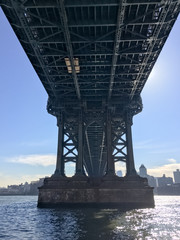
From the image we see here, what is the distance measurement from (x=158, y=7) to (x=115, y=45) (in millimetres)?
5533

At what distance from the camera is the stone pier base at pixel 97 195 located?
88.9 feet

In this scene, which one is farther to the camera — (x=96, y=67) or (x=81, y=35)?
(x=96, y=67)

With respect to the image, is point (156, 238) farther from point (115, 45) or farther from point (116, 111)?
point (116, 111)

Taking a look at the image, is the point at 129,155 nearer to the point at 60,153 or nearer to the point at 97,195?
the point at 97,195

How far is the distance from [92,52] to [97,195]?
18.1m

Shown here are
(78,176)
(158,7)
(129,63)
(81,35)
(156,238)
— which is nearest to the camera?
(156,238)

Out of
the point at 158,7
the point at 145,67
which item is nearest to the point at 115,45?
the point at 158,7

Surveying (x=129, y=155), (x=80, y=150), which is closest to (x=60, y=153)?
(x=80, y=150)

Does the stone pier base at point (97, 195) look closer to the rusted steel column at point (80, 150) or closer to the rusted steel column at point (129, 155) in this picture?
the rusted steel column at point (80, 150)

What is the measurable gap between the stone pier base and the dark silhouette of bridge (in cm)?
124

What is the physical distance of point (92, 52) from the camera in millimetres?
24906

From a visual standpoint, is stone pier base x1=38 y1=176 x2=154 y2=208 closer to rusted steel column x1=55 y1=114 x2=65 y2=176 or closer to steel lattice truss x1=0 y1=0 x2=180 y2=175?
rusted steel column x1=55 y1=114 x2=65 y2=176

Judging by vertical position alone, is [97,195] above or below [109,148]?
below

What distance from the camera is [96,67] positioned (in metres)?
28.8
